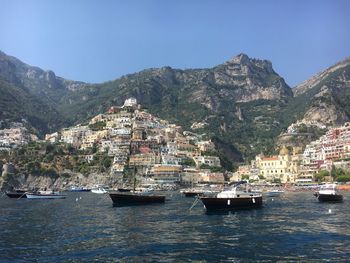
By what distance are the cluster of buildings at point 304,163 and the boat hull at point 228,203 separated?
112753 mm

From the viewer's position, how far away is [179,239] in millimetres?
33625

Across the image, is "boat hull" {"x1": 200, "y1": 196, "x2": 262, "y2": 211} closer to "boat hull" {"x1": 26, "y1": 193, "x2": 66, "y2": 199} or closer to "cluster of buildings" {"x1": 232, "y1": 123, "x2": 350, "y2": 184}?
"boat hull" {"x1": 26, "y1": 193, "x2": 66, "y2": 199}

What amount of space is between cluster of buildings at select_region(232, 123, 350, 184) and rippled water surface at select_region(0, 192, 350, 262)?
129416mm

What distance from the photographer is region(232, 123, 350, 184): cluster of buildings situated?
172500mm

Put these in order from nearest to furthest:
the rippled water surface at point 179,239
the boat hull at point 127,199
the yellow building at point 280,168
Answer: the rippled water surface at point 179,239, the boat hull at point 127,199, the yellow building at point 280,168

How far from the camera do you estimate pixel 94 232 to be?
38.5 meters

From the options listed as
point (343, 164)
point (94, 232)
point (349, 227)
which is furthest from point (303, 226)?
point (343, 164)

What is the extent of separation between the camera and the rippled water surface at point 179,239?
2709cm

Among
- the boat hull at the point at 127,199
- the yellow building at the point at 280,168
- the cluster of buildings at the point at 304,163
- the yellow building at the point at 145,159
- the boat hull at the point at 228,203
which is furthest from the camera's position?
the yellow building at the point at 145,159

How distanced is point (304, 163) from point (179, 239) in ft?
532

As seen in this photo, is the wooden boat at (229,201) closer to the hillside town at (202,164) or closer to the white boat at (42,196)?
the white boat at (42,196)

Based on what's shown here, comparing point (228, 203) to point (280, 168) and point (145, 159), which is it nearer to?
point (145, 159)

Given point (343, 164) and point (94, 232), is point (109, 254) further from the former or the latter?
point (343, 164)

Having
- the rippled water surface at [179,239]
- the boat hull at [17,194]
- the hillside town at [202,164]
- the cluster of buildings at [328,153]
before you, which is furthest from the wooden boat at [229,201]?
the cluster of buildings at [328,153]
